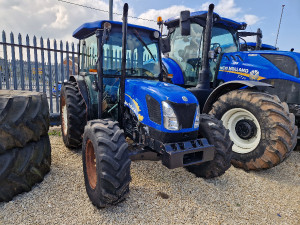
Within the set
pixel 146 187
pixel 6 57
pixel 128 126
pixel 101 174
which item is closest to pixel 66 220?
pixel 101 174

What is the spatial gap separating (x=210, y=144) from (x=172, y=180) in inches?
32.1

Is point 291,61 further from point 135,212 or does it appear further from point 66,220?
point 66,220

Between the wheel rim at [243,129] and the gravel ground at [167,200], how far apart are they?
0.45 m

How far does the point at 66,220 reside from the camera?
7.54ft

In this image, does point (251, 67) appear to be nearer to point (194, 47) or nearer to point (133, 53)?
point (194, 47)

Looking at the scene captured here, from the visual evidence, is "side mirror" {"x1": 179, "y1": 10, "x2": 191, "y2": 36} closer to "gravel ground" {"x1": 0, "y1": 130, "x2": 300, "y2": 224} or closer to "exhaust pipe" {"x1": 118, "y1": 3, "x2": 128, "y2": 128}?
"exhaust pipe" {"x1": 118, "y1": 3, "x2": 128, "y2": 128}

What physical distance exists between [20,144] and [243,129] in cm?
345

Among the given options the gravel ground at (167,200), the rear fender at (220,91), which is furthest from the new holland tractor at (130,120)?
the rear fender at (220,91)

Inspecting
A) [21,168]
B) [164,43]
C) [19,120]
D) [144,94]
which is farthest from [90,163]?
[164,43]

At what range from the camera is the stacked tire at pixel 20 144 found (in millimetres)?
2490

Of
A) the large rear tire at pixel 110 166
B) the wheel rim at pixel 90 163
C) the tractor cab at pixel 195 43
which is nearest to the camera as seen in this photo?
the large rear tire at pixel 110 166

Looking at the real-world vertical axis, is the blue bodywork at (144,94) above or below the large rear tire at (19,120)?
above

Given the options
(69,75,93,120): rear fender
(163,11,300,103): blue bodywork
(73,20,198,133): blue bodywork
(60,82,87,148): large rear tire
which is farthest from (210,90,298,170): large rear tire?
(60,82,87,148): large rear tire

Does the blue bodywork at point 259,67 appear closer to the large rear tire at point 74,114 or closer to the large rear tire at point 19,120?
the large rear tire at point 74,114
